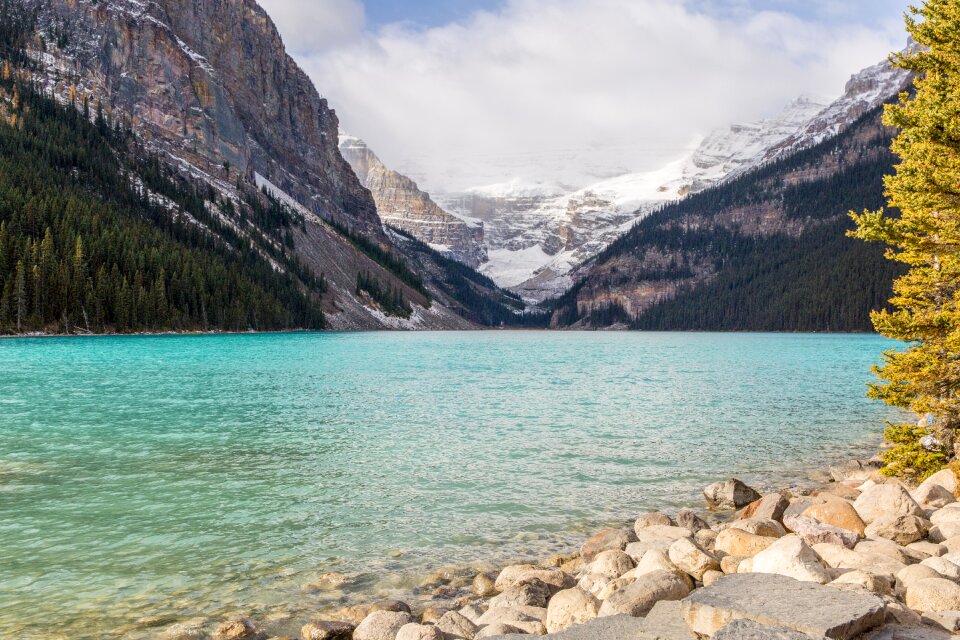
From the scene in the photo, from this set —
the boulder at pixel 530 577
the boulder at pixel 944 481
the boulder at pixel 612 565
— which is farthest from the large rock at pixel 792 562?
the boulder at pixel 944 481

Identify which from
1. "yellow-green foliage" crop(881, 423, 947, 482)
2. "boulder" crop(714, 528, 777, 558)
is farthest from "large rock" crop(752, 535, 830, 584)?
"yellow-green foliage" crop(881, 423, 947, 482)

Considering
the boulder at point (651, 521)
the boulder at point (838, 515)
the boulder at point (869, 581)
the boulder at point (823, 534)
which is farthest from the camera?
the boulder at point (651, 521)

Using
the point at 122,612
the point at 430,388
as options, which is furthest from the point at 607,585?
the point at 430,388

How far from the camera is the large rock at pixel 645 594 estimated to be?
25.7ft

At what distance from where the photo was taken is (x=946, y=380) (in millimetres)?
14273

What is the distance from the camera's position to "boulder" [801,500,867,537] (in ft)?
36.8

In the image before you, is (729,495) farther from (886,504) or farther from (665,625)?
(665,625)

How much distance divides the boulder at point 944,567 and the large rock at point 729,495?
764 cm

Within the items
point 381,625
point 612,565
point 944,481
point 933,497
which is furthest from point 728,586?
point 944,481

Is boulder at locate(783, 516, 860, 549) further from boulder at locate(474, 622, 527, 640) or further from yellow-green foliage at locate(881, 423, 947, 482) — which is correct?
yellow-green foliage at locate(881, 423, 947, 482)

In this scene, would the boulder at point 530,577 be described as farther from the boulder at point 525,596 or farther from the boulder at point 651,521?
the boulder at point 651,521

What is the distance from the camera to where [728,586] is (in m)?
6.99

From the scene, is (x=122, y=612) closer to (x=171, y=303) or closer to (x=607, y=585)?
(x=607, y=585)

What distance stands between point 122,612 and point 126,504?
621cm
